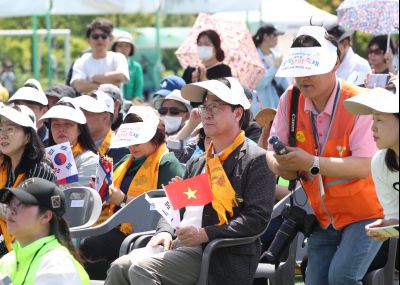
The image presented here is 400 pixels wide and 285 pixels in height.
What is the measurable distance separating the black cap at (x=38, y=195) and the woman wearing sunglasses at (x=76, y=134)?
284 cm

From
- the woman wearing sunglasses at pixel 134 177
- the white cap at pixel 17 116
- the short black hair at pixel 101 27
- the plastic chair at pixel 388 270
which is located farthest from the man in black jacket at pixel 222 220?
the short black hair at pixel 101 27

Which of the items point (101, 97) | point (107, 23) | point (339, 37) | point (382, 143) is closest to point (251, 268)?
point (382, 143)

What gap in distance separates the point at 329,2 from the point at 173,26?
527 cm

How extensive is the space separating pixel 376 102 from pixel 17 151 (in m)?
3.14

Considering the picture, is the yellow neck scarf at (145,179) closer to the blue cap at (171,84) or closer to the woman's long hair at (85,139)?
the woman's long hair at (85,139)

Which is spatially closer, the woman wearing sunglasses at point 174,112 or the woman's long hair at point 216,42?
the woman wearing sunglasses at point 174,112

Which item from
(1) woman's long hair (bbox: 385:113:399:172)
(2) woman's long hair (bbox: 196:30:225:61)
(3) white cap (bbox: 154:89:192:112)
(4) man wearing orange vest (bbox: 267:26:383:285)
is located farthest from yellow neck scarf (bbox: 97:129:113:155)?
(1) woman's long hair (bbox: 385:113:399:172)

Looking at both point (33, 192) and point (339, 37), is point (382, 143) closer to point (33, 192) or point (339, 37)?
point (33, 192)

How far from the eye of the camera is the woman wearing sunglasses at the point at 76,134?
813 cm

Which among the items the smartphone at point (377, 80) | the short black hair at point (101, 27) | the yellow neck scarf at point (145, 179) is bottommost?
the yellow neck scarf at point (145, 179)

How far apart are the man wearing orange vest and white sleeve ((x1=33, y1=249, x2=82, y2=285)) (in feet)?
4.50

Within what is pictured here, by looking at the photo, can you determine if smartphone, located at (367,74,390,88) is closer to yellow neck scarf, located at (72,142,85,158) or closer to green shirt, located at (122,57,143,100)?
yellow neck scarf, located at (72,142,85,158)

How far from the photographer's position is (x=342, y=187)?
5914 millimetres

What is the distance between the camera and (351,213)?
5.89 meters
